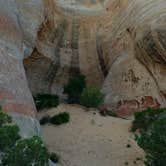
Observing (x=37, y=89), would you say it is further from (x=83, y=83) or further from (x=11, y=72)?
(x=11, y=72)

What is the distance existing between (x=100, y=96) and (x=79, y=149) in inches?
290

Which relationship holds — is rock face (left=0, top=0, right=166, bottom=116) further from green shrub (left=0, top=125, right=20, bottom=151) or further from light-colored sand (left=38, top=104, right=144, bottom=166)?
green shrub (left=0, top=125, right=20, bottom=151)

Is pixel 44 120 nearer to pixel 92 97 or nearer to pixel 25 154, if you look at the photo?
pixel 92 97

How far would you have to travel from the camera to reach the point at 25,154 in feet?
51.5

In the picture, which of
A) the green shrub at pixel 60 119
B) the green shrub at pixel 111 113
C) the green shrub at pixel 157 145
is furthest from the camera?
the green shrub at pixel 111 113

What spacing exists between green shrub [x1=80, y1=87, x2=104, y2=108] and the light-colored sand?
61cm

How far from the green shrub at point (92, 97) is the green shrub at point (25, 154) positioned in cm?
1508

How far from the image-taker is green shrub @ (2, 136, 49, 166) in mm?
15555

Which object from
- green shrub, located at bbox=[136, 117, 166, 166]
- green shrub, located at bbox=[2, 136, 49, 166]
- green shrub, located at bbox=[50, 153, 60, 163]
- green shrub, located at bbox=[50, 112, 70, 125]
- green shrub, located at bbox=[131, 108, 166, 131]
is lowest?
green shrub, located at bbox=[50, 112, 70, 125]

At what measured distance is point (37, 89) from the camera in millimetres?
36062

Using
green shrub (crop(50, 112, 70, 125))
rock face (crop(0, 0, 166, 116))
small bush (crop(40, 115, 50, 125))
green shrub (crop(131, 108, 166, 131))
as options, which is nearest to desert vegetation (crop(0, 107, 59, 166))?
rock face (crop(0, 0, 166, 116))

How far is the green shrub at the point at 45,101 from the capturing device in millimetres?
31531

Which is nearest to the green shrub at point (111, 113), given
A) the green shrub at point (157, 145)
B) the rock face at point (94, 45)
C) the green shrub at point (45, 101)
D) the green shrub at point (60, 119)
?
the rock face at point (94, 45)

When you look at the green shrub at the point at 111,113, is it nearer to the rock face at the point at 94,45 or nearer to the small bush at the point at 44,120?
the rock face at the point at 94,45
